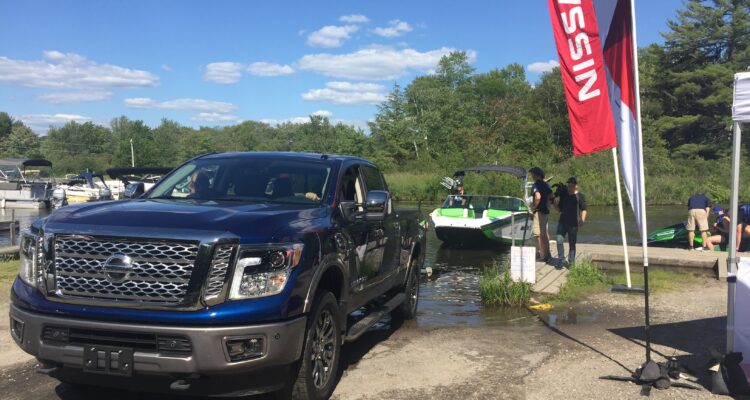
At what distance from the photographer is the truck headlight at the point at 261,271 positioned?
389cm

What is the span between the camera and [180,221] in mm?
4004

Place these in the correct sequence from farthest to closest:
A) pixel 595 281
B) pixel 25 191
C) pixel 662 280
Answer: pixel 25 191
pixel 662 280
pixel 595 281

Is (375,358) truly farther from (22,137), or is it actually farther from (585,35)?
(22,137)

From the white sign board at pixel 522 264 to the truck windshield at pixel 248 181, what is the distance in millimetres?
4513

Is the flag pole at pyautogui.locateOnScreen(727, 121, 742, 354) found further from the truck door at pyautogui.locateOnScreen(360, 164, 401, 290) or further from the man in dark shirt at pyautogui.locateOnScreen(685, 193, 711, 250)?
the man in dark shirt at pyautogui.locateOnScreen(685, 193, 711, 250)

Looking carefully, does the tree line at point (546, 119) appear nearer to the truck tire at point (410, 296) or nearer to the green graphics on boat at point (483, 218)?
the green graphics on boat at point (483, 218)

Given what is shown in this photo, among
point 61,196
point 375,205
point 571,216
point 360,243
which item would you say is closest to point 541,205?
point 571,216

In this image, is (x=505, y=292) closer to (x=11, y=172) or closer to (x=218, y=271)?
(x=218, y=271)

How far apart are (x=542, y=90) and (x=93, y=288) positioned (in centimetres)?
7485

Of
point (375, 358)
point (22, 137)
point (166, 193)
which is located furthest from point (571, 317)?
point (22, 137)

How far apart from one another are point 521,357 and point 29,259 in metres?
4.46

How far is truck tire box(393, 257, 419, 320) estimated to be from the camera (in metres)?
7.66

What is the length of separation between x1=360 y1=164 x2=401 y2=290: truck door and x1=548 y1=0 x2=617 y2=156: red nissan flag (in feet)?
12.3

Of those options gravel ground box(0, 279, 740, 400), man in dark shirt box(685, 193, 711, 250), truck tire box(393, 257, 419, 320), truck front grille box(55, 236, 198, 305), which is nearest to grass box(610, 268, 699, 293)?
gravel ground box(0, 279, 740, 400)
